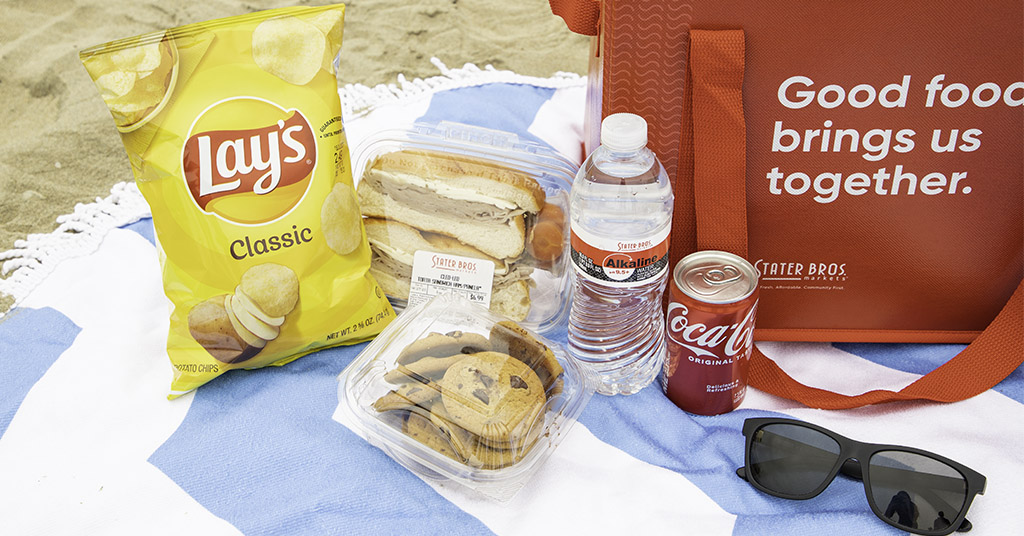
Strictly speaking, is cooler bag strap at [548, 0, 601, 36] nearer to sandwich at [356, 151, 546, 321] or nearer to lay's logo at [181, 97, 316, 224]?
sandwich at [356, 151, 546, 321]

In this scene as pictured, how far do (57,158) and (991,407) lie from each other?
1.83m

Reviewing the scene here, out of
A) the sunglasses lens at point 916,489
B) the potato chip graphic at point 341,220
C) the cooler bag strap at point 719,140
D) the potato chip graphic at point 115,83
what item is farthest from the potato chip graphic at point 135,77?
the sunglasses lens at point 916,489

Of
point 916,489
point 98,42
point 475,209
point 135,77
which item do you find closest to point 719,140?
point 475,209

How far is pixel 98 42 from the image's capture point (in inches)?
84.0

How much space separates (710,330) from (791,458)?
8.0 inches

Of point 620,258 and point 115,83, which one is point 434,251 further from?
point 115,83

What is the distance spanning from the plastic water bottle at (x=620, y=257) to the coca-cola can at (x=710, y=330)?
56mm

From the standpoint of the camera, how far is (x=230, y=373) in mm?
1283

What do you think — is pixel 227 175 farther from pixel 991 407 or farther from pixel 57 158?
pixel 991 407

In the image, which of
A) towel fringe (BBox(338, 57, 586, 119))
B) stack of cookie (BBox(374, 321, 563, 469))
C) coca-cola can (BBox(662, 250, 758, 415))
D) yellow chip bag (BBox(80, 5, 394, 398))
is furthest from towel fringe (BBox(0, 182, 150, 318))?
coca-cola can (BBox(662, 250, 758, 415))

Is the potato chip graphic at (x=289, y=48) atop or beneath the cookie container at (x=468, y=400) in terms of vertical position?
atop

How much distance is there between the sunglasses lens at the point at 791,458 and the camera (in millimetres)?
1062

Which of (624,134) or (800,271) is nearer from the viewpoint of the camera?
(624,134)

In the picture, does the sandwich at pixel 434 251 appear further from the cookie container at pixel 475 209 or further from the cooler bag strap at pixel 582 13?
the cooler bag strap at pixel 582 13
